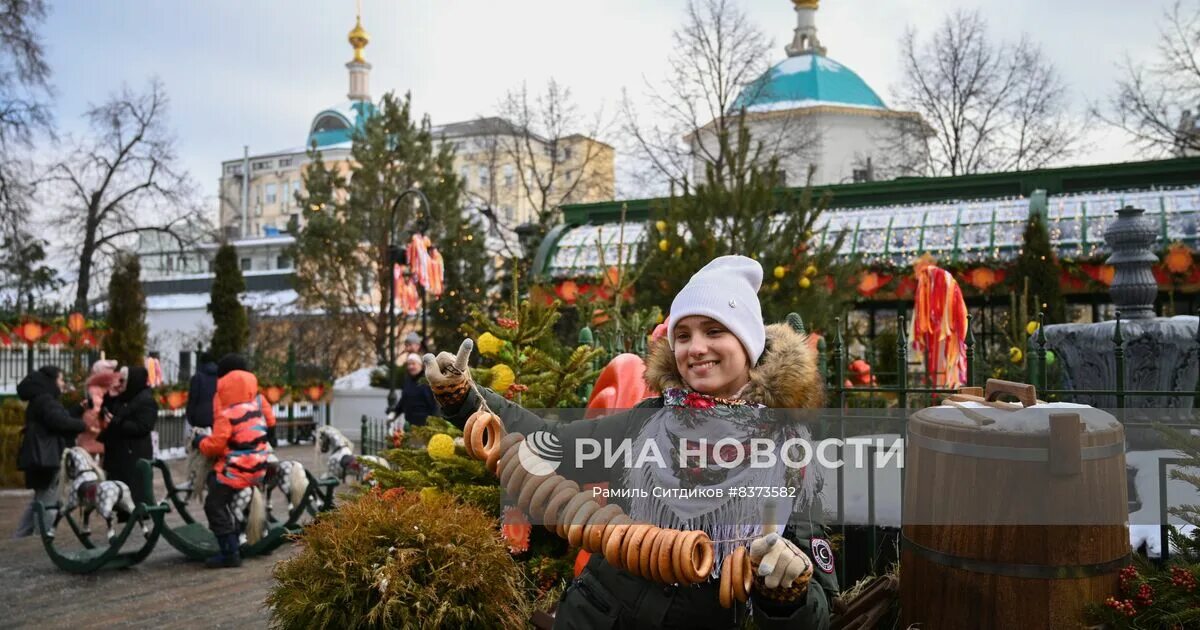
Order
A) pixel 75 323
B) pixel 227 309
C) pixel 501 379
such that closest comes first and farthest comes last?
pixel 501 379
pixel 75 323
pixel 227 309

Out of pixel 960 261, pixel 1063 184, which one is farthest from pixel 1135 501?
pixel 1063 184

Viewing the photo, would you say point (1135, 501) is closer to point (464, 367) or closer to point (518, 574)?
point (518, 574)

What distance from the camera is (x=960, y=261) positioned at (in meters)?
15.1

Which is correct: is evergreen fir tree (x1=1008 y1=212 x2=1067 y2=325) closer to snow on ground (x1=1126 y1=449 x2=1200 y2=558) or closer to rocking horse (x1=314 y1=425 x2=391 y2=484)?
rocking horse (x1=314 y1=425 x2=391 y2=484)

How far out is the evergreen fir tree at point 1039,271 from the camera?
1385cm

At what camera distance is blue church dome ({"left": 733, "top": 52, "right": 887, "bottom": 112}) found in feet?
114

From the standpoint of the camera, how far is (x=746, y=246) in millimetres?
8578

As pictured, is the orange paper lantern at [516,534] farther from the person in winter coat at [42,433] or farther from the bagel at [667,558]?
the person in winter coat at [42,433]

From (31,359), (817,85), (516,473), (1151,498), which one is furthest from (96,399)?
(817,85)

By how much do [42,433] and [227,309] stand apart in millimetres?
12553

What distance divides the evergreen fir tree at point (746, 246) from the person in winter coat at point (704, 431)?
550cm

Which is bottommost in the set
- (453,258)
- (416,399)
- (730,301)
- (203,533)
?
(203,533)

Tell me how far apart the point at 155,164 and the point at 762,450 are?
110ft

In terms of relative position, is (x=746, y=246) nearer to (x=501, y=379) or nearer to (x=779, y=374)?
(x=501, y=379)
